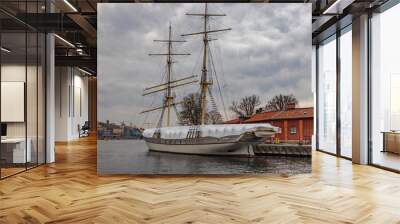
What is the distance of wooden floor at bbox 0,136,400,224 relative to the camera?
13.5 ft

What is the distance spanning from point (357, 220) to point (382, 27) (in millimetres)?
5053

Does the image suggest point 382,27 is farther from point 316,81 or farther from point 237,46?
point 316,81

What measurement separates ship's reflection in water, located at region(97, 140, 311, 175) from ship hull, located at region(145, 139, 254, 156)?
0.23 feet

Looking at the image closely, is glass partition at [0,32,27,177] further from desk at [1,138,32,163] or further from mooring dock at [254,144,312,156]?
mooring dock at [254,144,312,156]

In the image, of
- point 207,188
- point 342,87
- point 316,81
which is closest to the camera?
point 207,188

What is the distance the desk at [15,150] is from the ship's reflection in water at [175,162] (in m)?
1.45

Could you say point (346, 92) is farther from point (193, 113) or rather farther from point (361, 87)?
point (193, 113)

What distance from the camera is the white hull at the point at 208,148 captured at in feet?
21.8

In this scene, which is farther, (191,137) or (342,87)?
(342,87)

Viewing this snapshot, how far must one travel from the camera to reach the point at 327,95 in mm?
10703

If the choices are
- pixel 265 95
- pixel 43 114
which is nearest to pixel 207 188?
pixel 265 95

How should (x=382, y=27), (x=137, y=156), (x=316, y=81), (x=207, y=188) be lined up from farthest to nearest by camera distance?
(x=316, y=81) → (x=382, y=27) → (x=137, y=156) → (x=207, y=188)

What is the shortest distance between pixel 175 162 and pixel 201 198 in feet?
5.65

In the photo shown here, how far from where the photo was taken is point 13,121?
6742 mm
